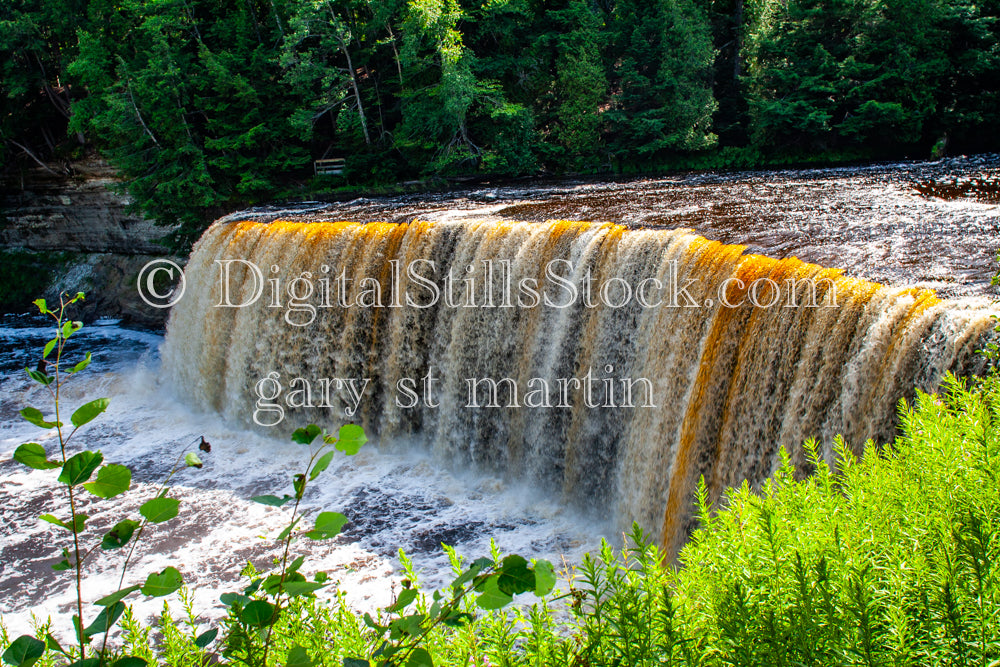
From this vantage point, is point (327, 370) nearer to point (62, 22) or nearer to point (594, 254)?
point (594, 254)

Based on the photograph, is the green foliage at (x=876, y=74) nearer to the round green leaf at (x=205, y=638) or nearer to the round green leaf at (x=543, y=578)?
the round green leaf at (x=543, y=578)

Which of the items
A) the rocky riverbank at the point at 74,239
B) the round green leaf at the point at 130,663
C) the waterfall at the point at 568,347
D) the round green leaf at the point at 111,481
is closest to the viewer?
the round green leaf at the point at 130,663

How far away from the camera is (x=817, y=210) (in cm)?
975

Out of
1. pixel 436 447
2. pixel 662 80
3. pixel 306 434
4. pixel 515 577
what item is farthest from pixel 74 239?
pixel 515 577

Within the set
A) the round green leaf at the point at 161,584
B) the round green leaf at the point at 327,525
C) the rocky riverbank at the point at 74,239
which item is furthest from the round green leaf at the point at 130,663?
the rocky riverbank at the point at 74,239

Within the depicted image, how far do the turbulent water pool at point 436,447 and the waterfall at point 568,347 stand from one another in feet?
0.23

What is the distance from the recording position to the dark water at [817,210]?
266 inches

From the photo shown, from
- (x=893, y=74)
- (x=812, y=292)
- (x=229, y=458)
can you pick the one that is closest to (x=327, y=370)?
(x=229, y=458)

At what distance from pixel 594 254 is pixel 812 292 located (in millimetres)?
2772

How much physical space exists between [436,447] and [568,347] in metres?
2.51

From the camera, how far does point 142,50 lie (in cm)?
1845

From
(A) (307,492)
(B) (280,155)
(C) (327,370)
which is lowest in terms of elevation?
(A) (307,492)

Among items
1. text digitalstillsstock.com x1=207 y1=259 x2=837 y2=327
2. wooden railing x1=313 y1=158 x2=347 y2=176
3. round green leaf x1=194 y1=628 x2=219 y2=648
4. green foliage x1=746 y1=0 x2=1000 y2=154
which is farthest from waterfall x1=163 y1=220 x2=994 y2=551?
green foliage x1=746 y1=0 x2=1000 y2=154

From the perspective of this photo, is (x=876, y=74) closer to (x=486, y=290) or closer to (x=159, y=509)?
(x=486, y=290)
